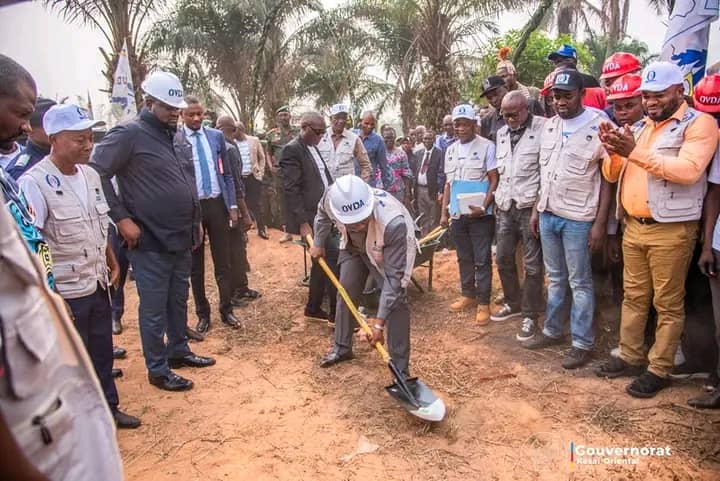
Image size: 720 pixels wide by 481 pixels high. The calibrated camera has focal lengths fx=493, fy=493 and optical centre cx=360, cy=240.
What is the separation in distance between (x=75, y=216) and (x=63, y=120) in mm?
548

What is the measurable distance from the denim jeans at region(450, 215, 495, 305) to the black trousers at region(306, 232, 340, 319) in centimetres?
129

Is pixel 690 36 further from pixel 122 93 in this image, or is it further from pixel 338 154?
pixel 122 93

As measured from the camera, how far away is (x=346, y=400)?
3.62 m

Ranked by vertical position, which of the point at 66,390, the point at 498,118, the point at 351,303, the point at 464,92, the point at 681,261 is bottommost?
the point at 351,303

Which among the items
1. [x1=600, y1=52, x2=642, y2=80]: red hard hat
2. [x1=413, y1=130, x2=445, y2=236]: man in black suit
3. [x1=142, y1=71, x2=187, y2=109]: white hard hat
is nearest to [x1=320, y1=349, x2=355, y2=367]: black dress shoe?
[x1=142, y1=71, x2=187, y2=109]: white hard hat

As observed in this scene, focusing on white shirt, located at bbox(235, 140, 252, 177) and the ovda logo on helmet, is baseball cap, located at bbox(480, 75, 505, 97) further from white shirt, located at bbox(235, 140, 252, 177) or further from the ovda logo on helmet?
white shirt, located at bbox(235, 140, 252, 177)

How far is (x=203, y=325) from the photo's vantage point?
16.5ft

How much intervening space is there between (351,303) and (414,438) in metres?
1.14

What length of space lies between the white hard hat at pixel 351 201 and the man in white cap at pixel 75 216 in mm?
1470

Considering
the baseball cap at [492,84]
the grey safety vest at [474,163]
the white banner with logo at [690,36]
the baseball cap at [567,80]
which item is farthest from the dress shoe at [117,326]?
the white banner with logo at [690,36]

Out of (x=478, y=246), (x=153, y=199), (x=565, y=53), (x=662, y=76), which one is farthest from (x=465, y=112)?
(x=153, y=199)

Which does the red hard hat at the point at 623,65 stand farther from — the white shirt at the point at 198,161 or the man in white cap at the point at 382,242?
the white shirt at the point at 198,161

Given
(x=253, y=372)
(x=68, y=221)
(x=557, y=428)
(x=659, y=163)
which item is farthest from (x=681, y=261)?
(x=68, y=221)

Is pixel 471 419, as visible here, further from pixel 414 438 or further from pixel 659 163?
pixel 659 163
